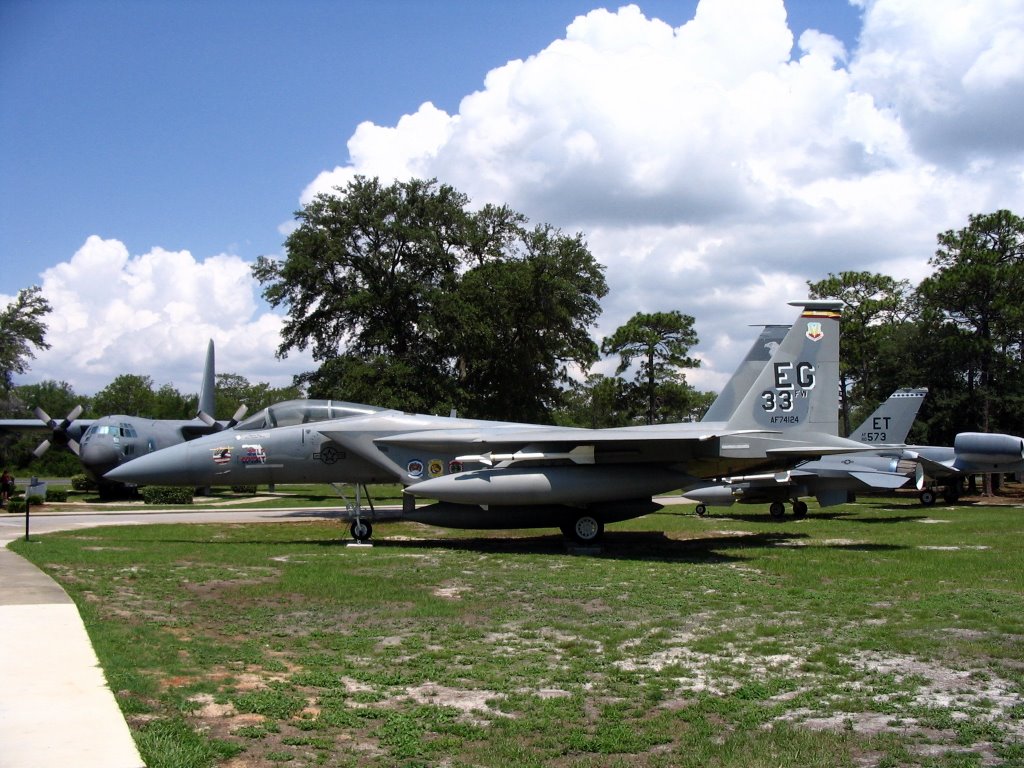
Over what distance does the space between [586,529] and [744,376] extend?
576cm

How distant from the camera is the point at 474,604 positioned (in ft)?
30.1

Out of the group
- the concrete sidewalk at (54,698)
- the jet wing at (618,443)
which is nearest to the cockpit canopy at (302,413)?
the jet wing at (618,443)

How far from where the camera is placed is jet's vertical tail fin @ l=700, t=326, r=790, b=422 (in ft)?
59.5

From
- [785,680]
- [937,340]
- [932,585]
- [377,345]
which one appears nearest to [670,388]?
[937,340]

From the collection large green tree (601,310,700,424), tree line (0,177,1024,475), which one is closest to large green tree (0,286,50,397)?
tree line (0,177,1024,475)

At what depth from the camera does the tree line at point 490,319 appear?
120 ft

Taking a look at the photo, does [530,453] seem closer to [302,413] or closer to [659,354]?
[302,413]

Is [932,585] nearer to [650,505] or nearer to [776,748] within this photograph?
[650,505]

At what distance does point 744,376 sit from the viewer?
1816 centimetres

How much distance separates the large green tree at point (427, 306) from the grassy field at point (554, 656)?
23162 mm

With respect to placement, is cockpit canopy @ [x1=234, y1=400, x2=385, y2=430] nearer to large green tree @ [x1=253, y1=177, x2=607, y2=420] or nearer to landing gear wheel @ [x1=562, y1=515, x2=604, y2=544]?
landing gear wheel @ [x1=562, y1=515, x2=604, y2=544]

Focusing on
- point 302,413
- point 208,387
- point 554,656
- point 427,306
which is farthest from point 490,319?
point 554,656

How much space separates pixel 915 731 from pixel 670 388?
49.6 m

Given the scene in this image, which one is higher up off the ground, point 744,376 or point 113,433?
point 744,376
